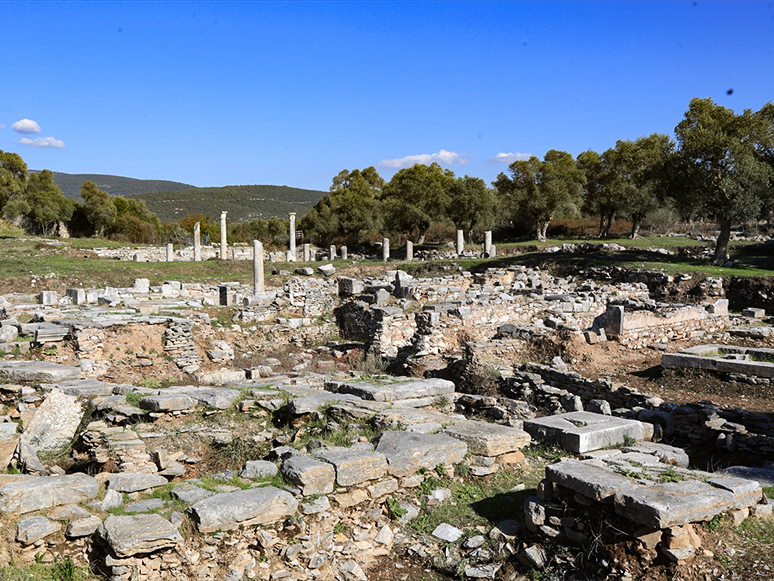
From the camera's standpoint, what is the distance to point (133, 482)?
534cm

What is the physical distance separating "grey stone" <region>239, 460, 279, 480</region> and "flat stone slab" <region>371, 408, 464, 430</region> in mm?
1807

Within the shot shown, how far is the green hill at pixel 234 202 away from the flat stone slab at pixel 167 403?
9503 cm

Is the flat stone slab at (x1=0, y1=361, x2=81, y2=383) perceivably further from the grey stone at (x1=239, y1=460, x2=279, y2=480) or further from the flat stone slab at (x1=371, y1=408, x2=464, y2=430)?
the flat stone slab at (x1=371, y1=408, x2=464, y2=430)

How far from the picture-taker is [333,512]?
5.33 meters

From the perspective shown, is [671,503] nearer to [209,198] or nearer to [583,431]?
[583,431]

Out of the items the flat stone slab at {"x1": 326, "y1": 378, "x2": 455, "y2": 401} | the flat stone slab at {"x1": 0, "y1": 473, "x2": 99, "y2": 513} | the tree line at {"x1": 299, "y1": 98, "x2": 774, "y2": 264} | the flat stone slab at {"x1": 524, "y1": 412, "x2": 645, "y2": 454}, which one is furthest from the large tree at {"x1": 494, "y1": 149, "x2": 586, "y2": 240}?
the flat stone slab at {"x1": 0, "y1": 473, "x2": 99, "y2": 513}

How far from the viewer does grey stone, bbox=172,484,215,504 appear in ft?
16.4

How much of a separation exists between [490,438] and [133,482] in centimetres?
375

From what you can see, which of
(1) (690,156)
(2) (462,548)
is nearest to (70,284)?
(2) (462,548)

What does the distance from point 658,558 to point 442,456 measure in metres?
2.42

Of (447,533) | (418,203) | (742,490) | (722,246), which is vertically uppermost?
(418,203)

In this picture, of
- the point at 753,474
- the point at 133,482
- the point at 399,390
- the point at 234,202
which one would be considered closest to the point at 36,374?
the point at 133,482

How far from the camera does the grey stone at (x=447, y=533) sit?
205 inches

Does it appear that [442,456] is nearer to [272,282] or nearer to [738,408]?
[738,408]
